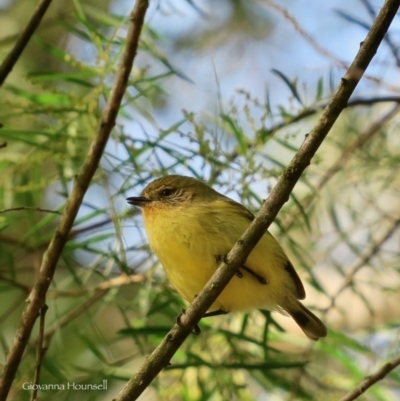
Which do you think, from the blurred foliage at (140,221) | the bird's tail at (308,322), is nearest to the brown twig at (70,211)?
the blurred foliage at (140,221)

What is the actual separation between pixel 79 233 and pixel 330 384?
55.6 inches

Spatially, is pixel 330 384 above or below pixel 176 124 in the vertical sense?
below

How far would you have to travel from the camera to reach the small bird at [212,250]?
292 cm

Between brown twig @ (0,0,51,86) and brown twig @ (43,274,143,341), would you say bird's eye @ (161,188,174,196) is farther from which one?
brown twig @ (0,0,51,86)

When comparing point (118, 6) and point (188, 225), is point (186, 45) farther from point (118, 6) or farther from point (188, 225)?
point (188, 225)

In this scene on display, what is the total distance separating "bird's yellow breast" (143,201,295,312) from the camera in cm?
291

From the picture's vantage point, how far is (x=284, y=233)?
3.27 m

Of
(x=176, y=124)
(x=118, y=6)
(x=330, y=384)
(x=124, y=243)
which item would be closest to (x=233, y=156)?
(x=176, y=124)

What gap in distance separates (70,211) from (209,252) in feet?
1.94

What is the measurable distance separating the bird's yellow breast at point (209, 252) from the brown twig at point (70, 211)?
490mm

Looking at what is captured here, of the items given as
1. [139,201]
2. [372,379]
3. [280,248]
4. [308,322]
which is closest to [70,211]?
[139,201]

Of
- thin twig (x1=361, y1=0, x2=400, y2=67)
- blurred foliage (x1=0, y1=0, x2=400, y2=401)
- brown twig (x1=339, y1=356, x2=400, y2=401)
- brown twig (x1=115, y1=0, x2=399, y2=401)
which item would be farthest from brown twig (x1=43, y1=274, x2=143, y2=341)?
thin twig (x1=361, y1=0, x2=400, y2=67)

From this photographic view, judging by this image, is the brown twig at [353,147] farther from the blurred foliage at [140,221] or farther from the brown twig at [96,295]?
the brown twig at [96,295]

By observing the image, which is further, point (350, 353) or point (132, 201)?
point (350, 353)
